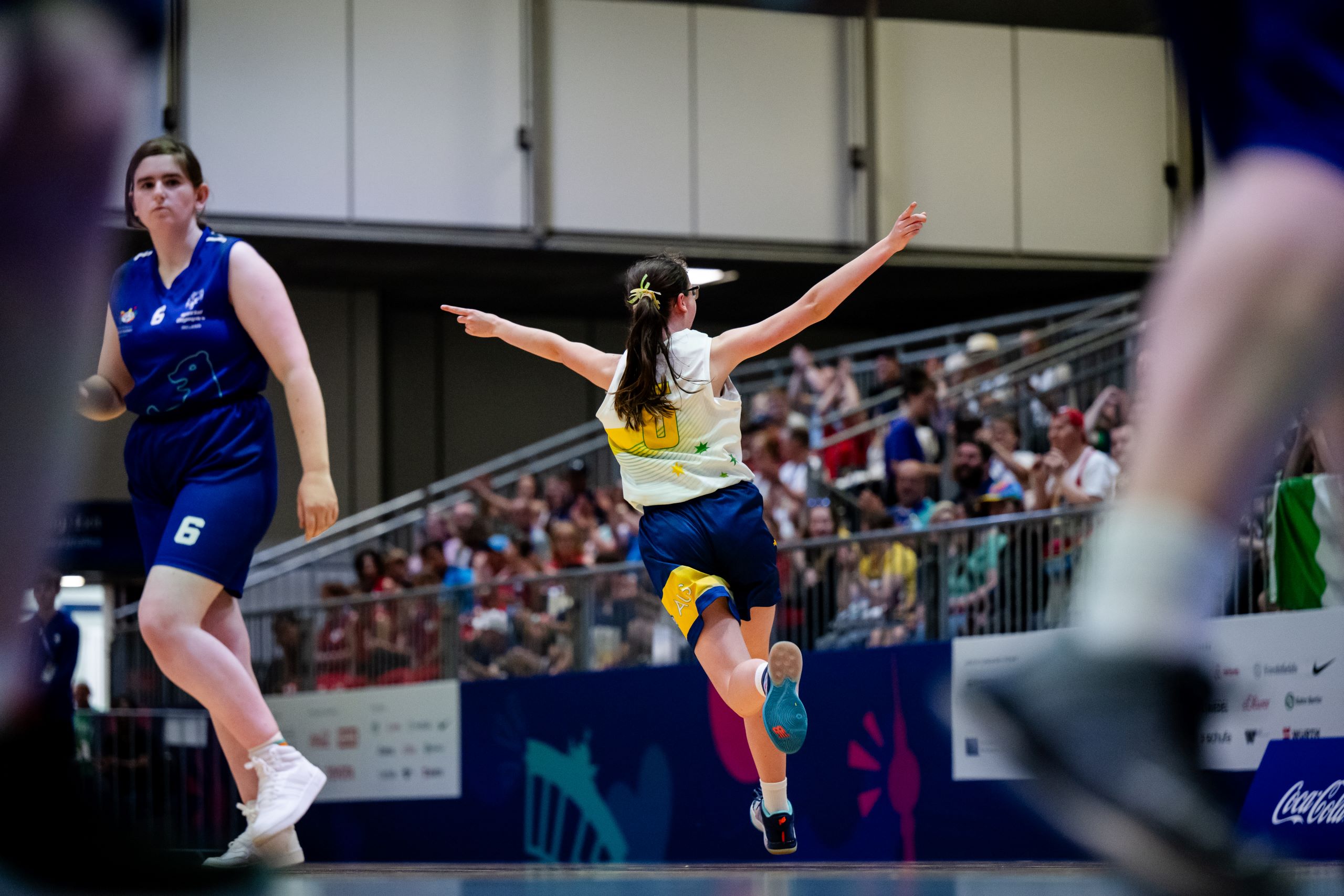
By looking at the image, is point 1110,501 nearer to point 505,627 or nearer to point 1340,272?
point 505,627

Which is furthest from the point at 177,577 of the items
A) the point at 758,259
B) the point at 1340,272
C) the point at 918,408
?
the point at 758,259

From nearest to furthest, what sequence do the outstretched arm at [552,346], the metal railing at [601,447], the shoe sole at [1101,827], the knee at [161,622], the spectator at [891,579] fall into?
1. the shoe sole at [1101,827]
2. the knee at [161,622]
3. the outstretched arm at [552,346]
4. the spectator at [891,579]
5. the metal railing at [601,447]

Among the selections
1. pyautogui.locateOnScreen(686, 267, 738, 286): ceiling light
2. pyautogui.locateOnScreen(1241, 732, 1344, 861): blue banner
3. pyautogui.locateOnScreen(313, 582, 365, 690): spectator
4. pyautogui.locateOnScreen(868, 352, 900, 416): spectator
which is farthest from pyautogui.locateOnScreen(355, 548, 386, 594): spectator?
pyautogui.locateOnScreen(1241, 732, 1344, 861): blue banner

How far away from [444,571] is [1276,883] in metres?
13.2

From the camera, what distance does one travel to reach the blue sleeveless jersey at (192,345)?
188 inches

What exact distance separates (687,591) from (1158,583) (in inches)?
147

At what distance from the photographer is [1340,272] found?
4.72 ft

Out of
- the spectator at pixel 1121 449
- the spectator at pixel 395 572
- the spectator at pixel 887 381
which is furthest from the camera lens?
the spectator at pixel 395 572

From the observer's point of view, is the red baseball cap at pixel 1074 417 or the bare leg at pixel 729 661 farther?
the red baseball cap at pixel 1074 417

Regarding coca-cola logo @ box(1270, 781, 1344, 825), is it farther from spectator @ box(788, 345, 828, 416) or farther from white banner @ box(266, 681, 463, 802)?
spectator @ box(788, 345, 828, 416)

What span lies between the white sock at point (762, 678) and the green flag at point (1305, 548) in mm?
3417

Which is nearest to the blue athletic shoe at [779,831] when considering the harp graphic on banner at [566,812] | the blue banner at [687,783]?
the blue banner at [687,783]

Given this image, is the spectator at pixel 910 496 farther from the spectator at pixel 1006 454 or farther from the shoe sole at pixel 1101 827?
the shoe sole at pixel 1101 827

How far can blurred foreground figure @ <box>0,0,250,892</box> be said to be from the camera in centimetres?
153
